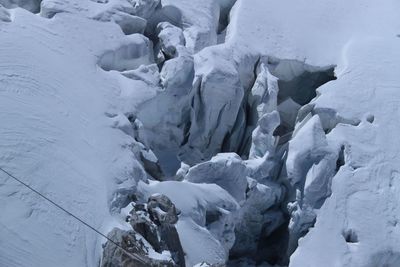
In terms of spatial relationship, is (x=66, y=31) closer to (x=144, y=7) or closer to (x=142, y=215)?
(x=144, y=7)

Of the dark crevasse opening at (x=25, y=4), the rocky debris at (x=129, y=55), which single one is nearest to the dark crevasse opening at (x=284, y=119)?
the rocky debris at (x=129, y=55)

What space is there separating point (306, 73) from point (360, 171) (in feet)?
7.87

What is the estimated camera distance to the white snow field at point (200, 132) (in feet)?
25.4

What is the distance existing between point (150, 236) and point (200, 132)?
2.98 m

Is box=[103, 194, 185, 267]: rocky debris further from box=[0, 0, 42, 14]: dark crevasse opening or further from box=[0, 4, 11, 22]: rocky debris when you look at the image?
box=[0, 0, 42, 14]: dark crevasse opening

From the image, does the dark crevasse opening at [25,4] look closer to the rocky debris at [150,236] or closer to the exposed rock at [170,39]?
the exposed rock at [170,39]

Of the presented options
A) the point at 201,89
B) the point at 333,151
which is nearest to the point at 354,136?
the point at 333,151

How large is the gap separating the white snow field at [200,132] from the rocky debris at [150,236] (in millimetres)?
17

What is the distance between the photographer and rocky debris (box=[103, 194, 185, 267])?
286 inches

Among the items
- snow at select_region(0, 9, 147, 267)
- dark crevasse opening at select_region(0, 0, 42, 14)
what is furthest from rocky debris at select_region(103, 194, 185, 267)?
dark crevasse opening at select_region(0, 0, 42, 14)

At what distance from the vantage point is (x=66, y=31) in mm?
9953

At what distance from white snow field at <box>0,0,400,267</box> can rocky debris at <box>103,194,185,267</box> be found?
0.05ft

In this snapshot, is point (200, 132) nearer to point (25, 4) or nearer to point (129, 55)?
point (129, 55)

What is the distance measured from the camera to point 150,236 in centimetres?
774
